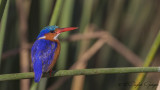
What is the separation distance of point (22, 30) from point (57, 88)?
632mm

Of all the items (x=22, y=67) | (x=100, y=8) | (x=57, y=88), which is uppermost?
(x=100, y=8)

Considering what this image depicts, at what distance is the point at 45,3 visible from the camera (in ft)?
7.05

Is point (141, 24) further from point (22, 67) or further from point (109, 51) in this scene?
point (22, 67)

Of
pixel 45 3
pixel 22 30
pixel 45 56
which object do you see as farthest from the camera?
pixel 22 30

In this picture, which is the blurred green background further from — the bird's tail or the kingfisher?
the bird's tail

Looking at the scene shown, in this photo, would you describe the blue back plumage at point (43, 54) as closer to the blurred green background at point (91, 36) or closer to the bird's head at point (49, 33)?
the bird's head at point (49, 33)

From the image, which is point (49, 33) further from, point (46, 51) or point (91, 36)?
point (91, 36)

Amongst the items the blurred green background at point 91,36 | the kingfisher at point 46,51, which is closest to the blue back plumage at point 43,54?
the kingfisher at point 46,51

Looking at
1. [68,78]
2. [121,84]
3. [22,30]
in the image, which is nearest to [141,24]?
[121,84]

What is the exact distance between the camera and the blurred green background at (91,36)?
2.36 m

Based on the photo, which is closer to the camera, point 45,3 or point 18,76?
point 18,76

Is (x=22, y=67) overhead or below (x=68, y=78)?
overhead

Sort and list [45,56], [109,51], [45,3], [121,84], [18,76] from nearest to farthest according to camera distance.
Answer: [18,76]
[45,56]
[45,3]
[121,84]
[109,51]

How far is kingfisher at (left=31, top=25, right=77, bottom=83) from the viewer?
1.78m
